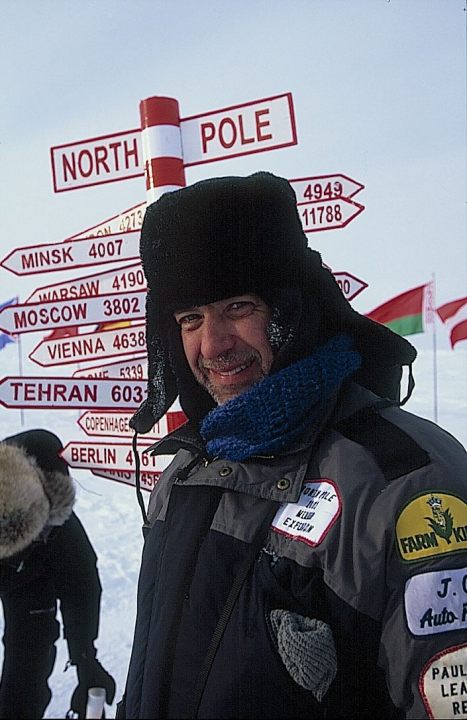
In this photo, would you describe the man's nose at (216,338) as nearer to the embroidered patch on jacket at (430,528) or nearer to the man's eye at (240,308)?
the man's eye at (240,308)

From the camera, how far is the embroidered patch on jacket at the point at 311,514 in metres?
1.08

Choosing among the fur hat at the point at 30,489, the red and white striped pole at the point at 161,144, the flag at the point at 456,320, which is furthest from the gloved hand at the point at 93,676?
the flag at the point at 456,320

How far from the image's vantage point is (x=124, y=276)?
9.91ft

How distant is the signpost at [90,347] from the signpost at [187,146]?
2.45ft

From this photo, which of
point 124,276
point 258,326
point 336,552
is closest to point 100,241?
point 124,276

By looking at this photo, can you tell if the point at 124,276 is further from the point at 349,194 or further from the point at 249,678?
the point at 249,678

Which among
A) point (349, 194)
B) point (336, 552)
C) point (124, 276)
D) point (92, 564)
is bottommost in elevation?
point (92, 564)

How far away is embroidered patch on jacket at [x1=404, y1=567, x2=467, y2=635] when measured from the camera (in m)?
0.98

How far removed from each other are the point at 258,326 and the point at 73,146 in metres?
1.95

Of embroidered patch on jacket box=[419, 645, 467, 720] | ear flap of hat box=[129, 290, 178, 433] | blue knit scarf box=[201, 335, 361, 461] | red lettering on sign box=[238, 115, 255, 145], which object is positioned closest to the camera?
embroidered patch on jacket box=[419, 645, 467, 720]

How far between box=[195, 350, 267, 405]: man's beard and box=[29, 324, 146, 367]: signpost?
58.9 inches

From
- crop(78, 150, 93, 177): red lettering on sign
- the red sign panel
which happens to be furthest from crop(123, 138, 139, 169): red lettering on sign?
the red sign panel

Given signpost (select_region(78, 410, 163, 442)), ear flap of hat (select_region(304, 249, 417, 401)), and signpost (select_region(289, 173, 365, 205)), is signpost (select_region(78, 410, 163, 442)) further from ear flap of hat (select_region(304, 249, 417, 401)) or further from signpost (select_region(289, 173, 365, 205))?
ear flap of hat (select_region(304, 249, 417, 401))

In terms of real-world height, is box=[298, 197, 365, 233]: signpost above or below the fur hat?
above
